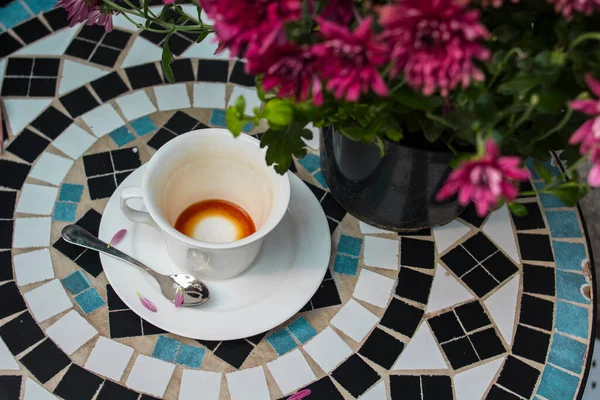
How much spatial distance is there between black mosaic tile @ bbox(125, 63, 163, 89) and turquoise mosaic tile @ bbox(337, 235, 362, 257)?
0.28m

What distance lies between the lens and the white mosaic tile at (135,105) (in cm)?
67

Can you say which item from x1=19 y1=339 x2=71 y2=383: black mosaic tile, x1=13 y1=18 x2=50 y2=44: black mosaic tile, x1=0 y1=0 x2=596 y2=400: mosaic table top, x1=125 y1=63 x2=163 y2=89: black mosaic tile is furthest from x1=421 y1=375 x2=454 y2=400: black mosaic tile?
x1=13 y1=18 x2=50 y2=44: black mosaic tile

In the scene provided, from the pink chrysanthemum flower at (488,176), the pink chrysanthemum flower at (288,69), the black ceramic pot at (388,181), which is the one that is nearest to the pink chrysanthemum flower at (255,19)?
the pink chrysanthemum flower at (288,69)

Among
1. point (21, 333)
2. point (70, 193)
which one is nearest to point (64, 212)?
point (70, 193)

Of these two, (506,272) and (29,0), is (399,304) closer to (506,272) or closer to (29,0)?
(506,272)

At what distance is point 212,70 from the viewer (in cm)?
71

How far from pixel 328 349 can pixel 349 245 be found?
11 cm

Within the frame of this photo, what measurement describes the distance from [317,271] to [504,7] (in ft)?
0.93

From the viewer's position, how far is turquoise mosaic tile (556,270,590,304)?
0.60 m

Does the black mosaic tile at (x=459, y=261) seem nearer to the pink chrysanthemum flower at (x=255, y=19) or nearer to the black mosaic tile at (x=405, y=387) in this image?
the black mosaic tile at (x=405, y=387)

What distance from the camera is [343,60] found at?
0.98 feet

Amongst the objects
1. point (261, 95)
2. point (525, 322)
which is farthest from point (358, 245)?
point (261, 95)

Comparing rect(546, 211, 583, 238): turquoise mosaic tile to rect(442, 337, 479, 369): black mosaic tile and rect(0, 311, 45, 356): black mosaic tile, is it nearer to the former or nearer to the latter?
rect(442, 337, 479, 369): black mosaic tile

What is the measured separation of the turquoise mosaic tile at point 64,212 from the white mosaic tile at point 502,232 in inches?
16.3
